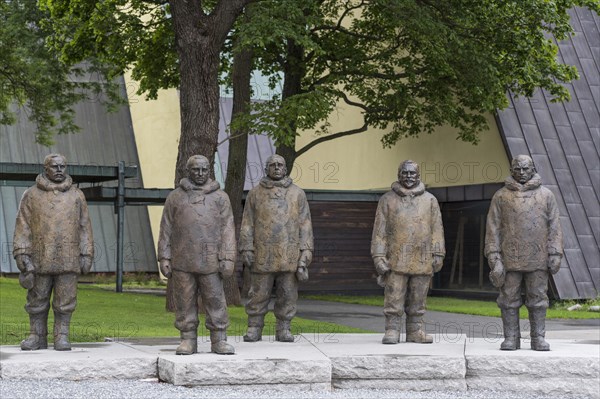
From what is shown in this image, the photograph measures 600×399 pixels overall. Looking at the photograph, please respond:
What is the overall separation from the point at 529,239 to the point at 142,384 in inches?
172

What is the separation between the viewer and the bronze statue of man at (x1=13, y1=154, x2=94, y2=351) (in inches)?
420

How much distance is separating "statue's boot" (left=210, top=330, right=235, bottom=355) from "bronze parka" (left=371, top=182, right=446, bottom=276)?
2104 mm

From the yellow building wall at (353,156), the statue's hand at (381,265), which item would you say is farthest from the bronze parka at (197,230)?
the yellow building wall at (353,156)

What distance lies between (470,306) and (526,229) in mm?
12115

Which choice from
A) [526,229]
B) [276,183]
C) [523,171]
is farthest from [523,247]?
[276,183]

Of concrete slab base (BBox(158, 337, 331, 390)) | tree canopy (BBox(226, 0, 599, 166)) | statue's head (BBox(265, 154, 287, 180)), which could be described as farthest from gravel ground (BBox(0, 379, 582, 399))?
tree canopy (BBox(226, 0, 599, 166))

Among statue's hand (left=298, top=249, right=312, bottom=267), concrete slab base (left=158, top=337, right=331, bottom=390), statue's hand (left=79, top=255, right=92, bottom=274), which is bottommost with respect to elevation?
concrete slab base (left=158, top=337, right=331, bottom=390)

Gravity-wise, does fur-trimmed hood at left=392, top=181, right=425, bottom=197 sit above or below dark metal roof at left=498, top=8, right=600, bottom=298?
below

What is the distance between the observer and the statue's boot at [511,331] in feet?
36.4

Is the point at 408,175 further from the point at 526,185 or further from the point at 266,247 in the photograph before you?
the point at 266,247

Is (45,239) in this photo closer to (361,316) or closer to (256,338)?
(256,338)

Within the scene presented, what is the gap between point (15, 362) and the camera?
31.7 ft

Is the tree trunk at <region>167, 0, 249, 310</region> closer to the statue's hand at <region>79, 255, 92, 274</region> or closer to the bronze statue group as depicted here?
the bronze statue group

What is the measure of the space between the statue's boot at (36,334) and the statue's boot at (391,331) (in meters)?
3.69
